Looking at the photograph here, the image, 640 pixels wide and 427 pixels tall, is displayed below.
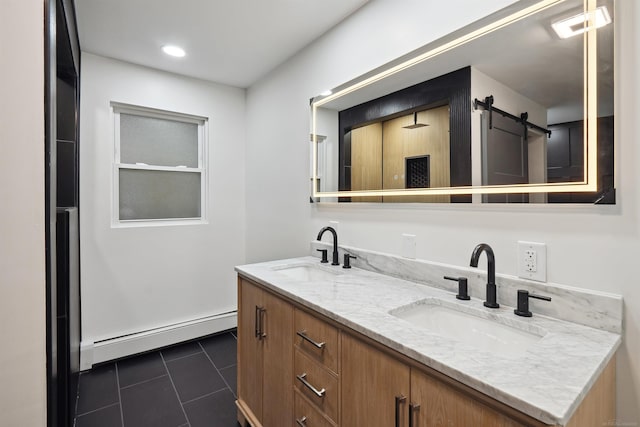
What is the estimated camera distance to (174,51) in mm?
2432

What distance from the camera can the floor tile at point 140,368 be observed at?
2336mm

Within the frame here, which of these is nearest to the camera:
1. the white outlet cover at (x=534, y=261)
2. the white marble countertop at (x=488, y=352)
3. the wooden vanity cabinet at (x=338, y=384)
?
the white marble countertop at (x=488, y=352)

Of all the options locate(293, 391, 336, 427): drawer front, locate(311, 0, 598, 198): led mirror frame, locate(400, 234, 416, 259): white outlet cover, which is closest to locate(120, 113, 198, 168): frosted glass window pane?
locate(311, 0, 598, 198): led mirror frame

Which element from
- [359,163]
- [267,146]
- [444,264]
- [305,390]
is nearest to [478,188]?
[444,264]

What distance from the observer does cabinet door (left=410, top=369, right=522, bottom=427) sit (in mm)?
727

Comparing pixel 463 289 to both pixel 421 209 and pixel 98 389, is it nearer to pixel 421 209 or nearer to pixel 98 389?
pixel 421 209

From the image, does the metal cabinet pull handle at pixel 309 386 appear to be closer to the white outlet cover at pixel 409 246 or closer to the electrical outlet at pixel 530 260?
the white outlet cover at pixel 409 246

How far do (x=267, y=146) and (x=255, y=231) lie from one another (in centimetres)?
81

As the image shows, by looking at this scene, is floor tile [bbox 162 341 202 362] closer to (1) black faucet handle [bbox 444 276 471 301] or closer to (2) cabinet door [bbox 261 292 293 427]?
(2) cabinet door [bbox 261 292 293 427]

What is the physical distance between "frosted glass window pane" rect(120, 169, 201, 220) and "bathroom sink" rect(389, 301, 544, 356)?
2448 mm

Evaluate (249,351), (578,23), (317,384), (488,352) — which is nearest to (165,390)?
(249,351)

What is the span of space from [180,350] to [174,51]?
8.05ft

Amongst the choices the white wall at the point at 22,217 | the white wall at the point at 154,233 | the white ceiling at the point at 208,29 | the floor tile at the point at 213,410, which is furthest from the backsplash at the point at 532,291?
the white wall at the point at 154,233

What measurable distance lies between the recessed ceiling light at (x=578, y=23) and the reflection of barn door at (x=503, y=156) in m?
0.31
